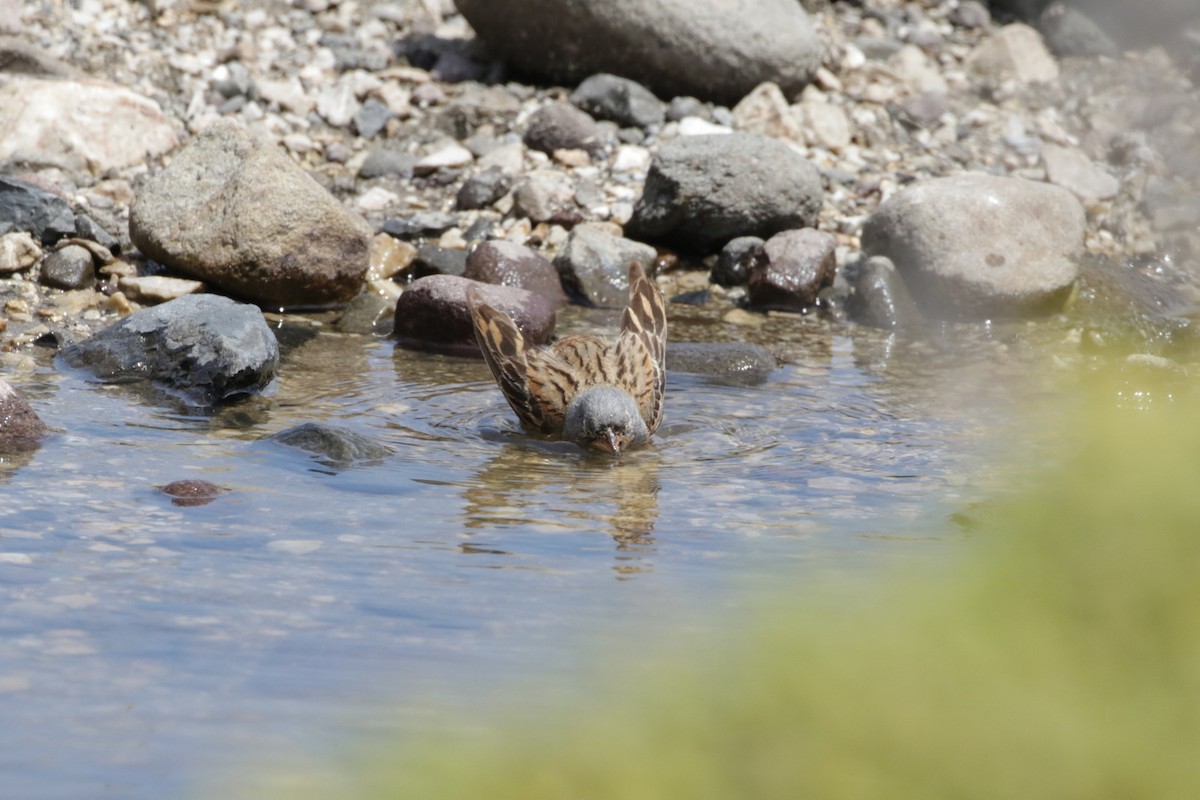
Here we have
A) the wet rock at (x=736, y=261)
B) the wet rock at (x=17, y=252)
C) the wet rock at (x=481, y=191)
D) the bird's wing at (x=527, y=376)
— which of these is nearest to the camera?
the bird's wing at (x=527, y=376)

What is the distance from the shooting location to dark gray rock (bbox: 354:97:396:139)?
1238 cm

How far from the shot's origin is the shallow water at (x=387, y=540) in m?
3.31

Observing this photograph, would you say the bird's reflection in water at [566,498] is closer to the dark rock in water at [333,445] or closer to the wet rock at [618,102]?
the dark rock in water at [333,445]

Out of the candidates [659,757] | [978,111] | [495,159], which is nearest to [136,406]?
[495,159]

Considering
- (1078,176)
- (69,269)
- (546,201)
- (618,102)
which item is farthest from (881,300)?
(69,269)

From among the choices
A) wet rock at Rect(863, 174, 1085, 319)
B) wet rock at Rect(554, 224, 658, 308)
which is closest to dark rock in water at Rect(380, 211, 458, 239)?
wet rock at Rect(554, 224, 658, 308)

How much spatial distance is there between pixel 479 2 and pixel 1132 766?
1277cm

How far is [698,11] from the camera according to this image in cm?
1290

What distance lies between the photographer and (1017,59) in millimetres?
14164

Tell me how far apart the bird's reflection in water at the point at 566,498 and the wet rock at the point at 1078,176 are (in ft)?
22.3

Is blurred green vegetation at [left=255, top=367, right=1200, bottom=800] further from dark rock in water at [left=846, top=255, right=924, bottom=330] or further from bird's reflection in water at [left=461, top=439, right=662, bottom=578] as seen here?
dark rock in water at [left=846, top=255, right=924, bottom=330]

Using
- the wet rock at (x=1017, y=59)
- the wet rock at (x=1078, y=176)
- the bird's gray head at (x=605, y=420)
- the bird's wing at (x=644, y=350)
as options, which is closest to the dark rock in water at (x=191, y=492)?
the bird's gray head at (x=605, y=420)

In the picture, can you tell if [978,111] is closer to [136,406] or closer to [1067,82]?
[1067,82]

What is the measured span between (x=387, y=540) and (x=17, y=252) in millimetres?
5503
